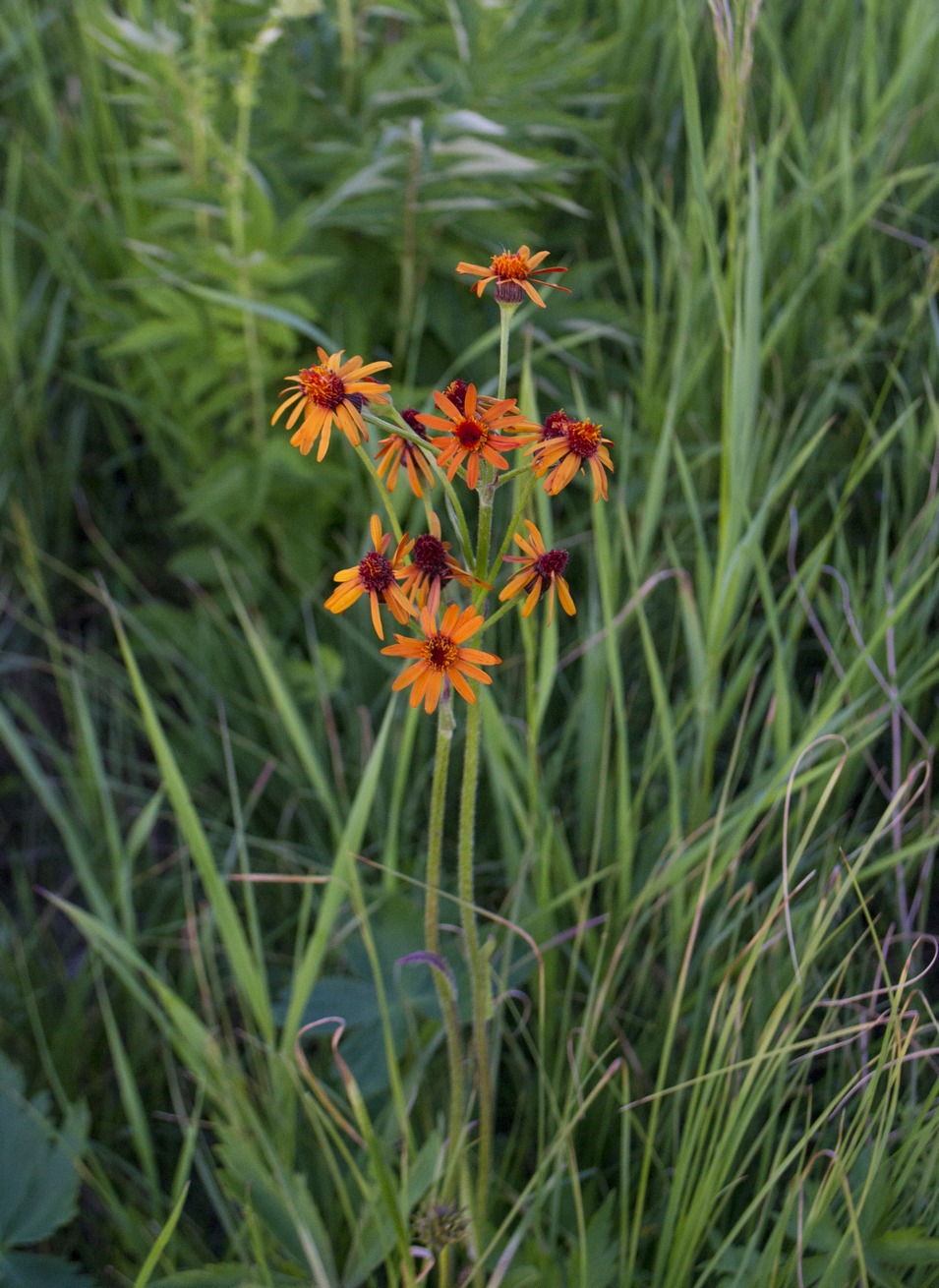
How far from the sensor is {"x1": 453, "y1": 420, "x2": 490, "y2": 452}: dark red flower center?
870 mm

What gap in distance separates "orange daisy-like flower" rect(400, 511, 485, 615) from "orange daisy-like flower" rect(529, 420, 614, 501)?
10 cm

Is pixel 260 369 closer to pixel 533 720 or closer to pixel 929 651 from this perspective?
pixel 533 720

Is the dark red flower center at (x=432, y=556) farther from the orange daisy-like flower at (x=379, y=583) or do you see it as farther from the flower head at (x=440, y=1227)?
the flower head at (x=440, y=1227)

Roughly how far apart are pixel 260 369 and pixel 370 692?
0.61 meters

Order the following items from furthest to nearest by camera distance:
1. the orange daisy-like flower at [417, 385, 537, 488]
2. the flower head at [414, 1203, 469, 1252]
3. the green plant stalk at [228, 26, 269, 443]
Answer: the green plant stalk at [228, 26, 269, 443], the flower head at [414, 1203, 469, 1252], the orange daisy-like flower at [417, 385, 537, 488]

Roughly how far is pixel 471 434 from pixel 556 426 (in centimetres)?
9

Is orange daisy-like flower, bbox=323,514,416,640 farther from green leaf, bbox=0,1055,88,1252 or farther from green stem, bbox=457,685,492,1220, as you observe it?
green leaf, bbox=0,1055,88,1252

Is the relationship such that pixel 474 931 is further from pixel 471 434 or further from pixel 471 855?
pixel 471 434

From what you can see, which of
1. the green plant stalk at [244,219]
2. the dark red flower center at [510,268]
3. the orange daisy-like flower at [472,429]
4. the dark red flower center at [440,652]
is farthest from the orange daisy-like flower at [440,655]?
the green plant stalk at [244,219]

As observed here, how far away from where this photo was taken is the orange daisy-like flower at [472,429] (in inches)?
34.2

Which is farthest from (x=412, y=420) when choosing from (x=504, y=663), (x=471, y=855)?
(x=504, y=663)

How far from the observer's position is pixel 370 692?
6.24 feet

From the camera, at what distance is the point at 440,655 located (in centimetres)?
91

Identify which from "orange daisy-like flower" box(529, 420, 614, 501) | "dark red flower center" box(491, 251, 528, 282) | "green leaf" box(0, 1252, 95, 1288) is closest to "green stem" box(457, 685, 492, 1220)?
"orange daisy-like flower" box(529, 420, 614, 501)
